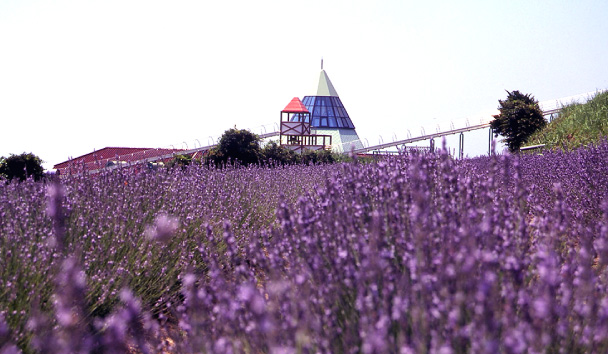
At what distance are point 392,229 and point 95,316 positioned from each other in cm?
181

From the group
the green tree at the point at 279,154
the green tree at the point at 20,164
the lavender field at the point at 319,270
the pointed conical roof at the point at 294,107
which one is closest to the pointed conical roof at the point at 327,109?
the pointed conical roof at the point at 294,107

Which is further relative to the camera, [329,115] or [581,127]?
[329,115]

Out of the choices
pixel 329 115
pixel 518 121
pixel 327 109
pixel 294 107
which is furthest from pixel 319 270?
A: pixel 327 109

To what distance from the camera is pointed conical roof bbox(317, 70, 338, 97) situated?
48062mm

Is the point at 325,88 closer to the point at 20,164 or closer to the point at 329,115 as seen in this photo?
the point at 329,115

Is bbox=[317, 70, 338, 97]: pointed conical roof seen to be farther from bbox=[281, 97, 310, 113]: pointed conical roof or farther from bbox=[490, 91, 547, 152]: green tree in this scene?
bbox=[490, 91, 547, 152]: green tree

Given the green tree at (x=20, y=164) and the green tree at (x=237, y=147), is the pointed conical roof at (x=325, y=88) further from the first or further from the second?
the green tree at (x=20, y=164)

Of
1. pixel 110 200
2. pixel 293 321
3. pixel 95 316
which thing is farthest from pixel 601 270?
pixel 110 200

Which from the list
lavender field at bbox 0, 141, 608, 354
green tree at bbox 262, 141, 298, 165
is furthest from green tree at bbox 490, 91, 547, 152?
lavender field at bbox 0, 141, 608, 354

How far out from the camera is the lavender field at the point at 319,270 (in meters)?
1.68

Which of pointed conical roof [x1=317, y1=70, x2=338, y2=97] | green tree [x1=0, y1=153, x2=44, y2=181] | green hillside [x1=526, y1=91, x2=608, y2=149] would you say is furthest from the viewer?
pointed conical roof [x1=317, y1=70, x2=338, y2=97]

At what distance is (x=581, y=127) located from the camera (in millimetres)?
14539

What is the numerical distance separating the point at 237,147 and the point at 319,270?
13.3 m

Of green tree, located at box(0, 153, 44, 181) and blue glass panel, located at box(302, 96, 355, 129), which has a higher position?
blue glass panel, located at box(302, 96, 355, 129)
